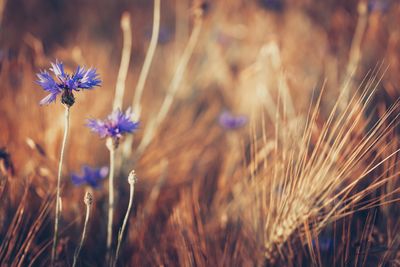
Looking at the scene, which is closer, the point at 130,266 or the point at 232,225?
the point at 130,266

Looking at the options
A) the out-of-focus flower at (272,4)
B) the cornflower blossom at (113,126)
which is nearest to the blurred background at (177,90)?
the out-of-focus flower at (272,4)

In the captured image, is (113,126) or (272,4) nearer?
(113,126)

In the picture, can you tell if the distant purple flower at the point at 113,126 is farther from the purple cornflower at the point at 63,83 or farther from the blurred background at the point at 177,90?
the blurred background at the point at 177,90

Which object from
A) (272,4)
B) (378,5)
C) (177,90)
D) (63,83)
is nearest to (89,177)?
(63,83)

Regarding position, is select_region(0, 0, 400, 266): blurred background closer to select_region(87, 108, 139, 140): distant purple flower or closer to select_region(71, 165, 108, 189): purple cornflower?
select_region(71, 165, 108, 189): purple cornflower

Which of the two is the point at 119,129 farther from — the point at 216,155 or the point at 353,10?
the point at 353,10

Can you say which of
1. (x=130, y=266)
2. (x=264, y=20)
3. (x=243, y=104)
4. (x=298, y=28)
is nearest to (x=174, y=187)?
(x=130, y=266)

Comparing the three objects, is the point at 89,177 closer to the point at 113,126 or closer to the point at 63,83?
the point at 113,126

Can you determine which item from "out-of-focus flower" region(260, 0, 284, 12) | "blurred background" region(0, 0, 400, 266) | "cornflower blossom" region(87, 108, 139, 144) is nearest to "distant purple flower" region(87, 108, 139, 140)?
"cornflower blossom" region(87, 108, 139, 144)
